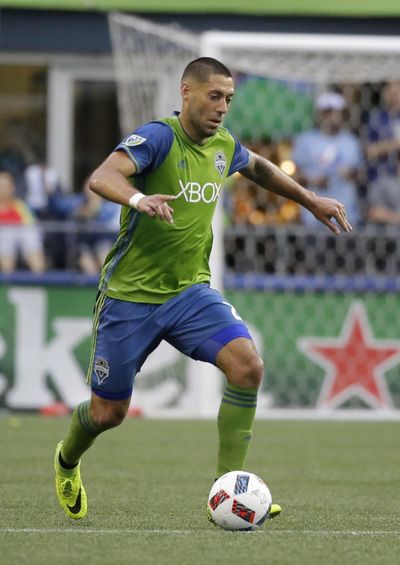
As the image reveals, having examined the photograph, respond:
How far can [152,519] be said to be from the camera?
7027 millimetres

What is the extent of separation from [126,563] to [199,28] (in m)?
11.9

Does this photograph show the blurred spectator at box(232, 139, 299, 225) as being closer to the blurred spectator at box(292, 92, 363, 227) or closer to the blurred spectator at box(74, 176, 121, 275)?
the blurred spectator at box(292, 92, 363, 227)

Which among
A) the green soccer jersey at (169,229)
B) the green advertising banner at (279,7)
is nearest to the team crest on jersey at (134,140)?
the green soccer jersey at (169,229)

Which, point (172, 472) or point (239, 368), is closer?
point (239, 368)

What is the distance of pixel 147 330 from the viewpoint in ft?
23.1

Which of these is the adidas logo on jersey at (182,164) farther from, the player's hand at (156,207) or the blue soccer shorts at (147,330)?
the player's hand at (156,207)

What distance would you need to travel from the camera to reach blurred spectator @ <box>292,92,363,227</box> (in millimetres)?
14273

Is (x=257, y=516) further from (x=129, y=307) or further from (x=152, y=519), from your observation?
(x=129, y=307)

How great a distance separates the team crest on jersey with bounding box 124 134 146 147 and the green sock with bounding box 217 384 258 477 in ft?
4.05

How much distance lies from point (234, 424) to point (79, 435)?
2.88 ft

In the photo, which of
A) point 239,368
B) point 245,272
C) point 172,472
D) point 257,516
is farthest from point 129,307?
point 245,272

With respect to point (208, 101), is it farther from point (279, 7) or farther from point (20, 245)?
point (279, 7)

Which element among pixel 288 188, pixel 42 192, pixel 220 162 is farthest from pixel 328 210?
pixel 42 192

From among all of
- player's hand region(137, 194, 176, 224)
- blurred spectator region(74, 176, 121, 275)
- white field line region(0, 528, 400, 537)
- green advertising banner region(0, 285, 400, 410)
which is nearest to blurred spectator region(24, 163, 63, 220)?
blurred spectator region(74, 176, 121, 275)
